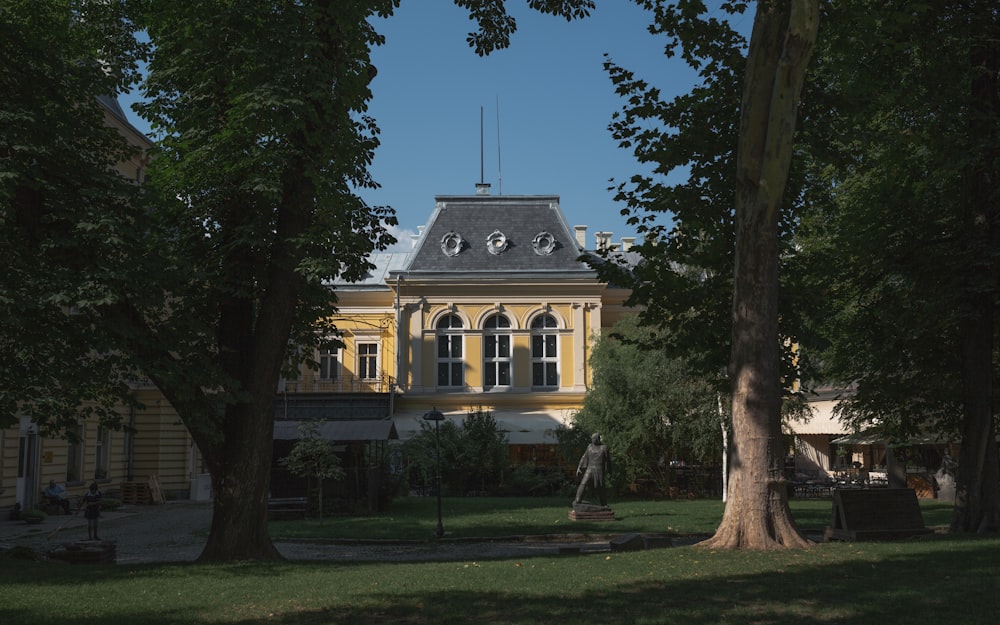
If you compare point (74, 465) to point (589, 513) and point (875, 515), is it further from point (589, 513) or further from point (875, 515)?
point (875, 515)

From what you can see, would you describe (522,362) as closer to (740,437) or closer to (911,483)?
(911,483)

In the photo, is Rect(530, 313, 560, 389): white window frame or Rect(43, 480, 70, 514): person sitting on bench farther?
Rect(530, 313, 560, 389): white window frame

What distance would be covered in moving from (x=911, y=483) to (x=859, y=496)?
2229cm

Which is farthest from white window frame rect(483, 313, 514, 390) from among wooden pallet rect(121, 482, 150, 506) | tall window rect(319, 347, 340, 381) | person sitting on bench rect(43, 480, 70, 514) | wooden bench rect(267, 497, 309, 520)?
person sitting on bench rect(43, 480, 70, 514)

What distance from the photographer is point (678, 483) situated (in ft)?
114

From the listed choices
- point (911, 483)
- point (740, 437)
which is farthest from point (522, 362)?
point (740, 437)

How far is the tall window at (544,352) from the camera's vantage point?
4694cm

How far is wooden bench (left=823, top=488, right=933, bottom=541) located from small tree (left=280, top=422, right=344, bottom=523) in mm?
14065

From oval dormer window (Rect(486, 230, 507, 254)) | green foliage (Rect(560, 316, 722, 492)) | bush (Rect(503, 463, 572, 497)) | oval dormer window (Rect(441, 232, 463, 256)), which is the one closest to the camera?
green foliage (Rect(560, 316, 722, 492))

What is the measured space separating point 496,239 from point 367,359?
29.7 ft

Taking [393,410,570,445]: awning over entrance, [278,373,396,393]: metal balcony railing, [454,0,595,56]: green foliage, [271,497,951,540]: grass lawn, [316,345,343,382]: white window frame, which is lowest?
[271,497,951,540]: grass lawn

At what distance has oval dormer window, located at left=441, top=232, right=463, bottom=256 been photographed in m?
47.9

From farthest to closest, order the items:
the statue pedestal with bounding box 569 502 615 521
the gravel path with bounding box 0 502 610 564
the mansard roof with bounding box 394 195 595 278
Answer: the mansard roof with bounding box 394 195 595 278
the statue pedestal with bounding box 569 502 615 521
the gravel path with bounding box 0 502 610 564

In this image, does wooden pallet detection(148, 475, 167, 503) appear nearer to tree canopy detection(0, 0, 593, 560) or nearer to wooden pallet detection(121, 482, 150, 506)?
wooden pallet detection(121, 482, 150, 506)
